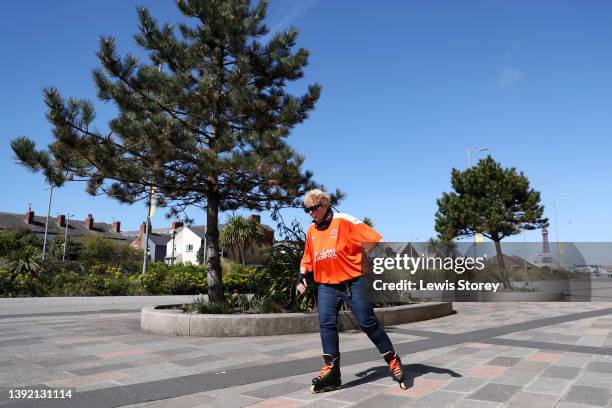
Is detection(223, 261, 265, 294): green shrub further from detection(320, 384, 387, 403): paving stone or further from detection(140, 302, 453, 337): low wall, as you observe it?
detection(320, 384, 387, 403): paving stone

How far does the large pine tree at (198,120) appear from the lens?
23.1 ft

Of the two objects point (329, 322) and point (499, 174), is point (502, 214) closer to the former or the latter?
point (499, 174)

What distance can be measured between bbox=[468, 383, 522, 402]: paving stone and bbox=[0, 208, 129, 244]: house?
6897 cm

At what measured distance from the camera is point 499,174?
18.7m

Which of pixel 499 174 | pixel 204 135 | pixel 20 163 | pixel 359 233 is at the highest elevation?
pixel 499 174

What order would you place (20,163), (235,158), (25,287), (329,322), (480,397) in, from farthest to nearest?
(25,287), (235,158), (20,163), (329,322), (480,397)

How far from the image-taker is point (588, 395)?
145 inches

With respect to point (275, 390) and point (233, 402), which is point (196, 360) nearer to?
point (275, 390)

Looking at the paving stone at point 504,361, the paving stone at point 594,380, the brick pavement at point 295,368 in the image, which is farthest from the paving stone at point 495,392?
the paving stone at point 504,361

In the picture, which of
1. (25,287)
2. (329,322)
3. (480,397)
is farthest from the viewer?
(25,287)

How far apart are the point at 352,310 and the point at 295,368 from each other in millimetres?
1256

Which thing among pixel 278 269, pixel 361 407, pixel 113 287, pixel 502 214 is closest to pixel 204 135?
pixel 278 269

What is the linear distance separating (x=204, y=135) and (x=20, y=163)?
10.5 feet

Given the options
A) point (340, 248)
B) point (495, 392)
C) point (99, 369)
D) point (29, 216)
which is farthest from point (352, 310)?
point (29, 216)
